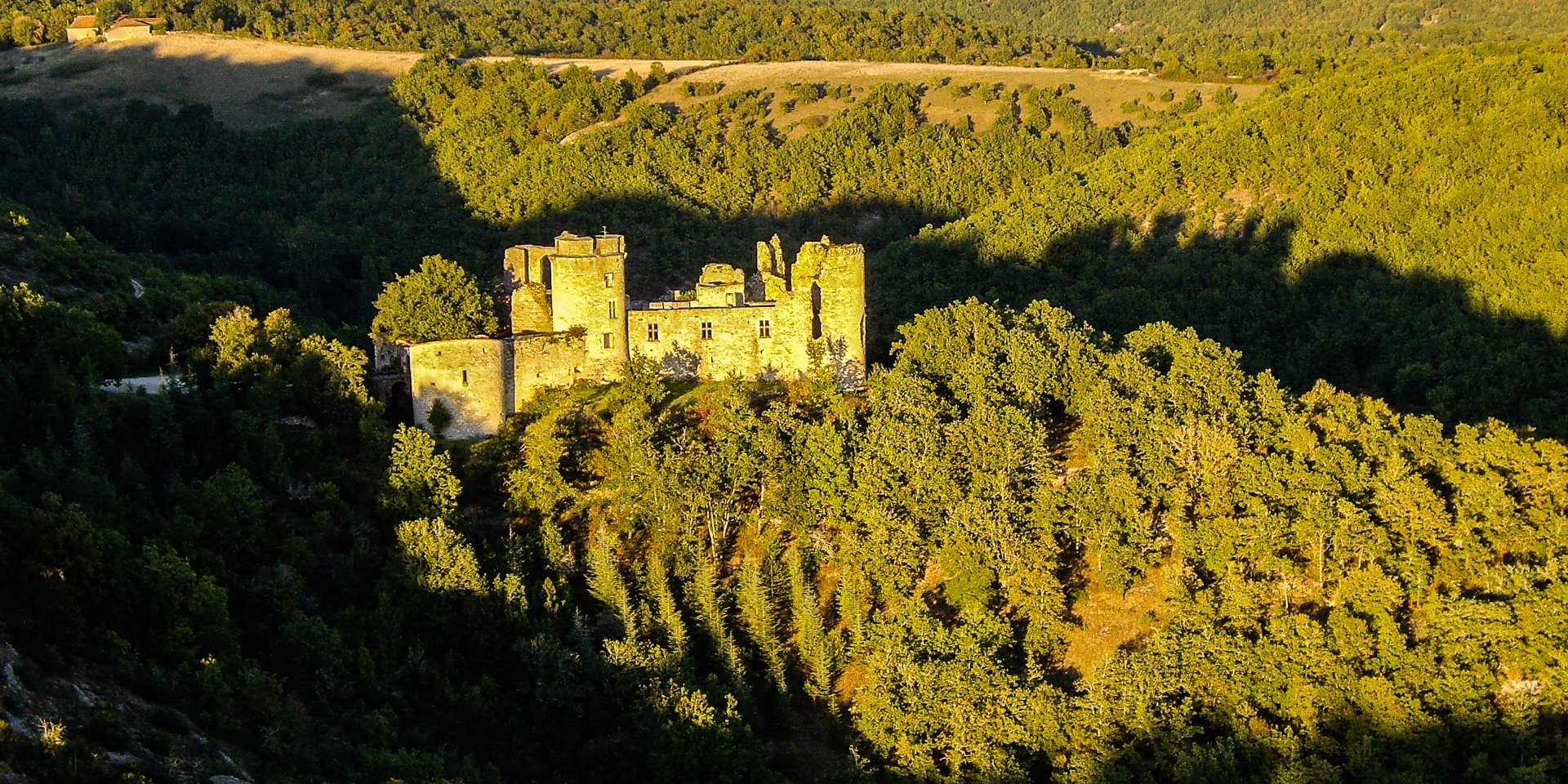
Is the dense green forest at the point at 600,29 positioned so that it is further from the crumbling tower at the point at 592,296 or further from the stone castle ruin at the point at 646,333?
the stone castle ruin at the point at 646,333

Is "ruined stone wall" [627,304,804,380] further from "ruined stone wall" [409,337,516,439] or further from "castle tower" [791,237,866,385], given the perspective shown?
"ruined stone wall" [409,337,516,439]

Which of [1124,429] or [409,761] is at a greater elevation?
[1124,429]

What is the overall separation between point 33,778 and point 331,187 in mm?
65837

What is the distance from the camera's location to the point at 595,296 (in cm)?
4409

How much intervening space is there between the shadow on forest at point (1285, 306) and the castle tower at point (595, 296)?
45.5ft

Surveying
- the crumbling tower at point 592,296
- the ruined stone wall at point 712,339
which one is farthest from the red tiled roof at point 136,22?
the ruined stone wall at point 712,339

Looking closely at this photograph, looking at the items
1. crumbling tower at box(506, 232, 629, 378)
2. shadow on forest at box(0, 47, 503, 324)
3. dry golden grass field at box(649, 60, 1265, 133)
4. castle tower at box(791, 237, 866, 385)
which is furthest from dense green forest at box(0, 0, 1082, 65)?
castle tower at box(791, 237, 866, 385)

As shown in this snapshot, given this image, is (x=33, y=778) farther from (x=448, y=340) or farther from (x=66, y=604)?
(x=448, y=340)

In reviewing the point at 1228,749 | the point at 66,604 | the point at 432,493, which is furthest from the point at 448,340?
A: the point at 1228,749

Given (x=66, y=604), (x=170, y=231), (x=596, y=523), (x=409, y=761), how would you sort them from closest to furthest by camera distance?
(x=66, y=604), (x=409, y=761), (x=596, y=523), (x=170, y=231)

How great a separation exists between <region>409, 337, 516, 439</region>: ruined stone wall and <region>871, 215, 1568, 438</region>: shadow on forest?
16.5 metres

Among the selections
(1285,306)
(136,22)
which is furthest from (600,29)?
(1285,306)

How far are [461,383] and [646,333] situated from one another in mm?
4956

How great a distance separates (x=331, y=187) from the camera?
288 feet
